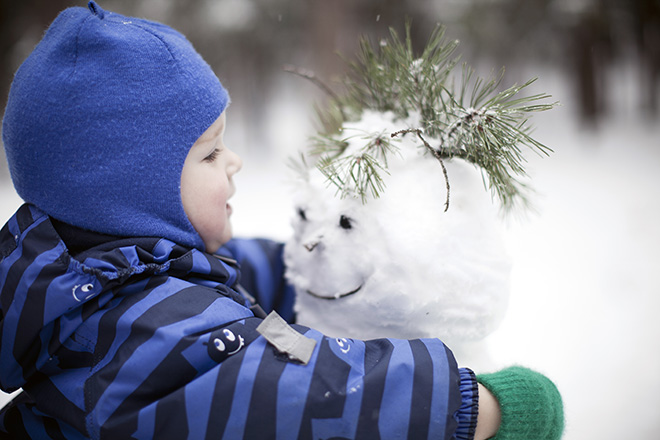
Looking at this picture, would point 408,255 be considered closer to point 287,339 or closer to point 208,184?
point 287,339

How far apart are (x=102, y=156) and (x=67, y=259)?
0.14 metres

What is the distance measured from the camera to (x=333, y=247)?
671 mm

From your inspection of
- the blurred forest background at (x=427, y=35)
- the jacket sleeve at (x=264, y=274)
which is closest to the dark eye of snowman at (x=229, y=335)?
the jacket sleeve at (x=264, y=274)

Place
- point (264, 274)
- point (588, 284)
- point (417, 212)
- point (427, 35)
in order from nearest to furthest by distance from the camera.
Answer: point (417, 212) → point (264, 274) → point (588, 284) → point (427, 35)

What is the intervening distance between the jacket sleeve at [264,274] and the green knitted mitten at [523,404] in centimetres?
47

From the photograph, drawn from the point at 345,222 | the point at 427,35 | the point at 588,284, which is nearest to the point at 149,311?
the point at 345,222

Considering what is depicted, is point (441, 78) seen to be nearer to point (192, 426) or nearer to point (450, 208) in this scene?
point (450, 208)

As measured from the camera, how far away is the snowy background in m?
1.00

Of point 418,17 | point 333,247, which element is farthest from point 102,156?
point 418,17

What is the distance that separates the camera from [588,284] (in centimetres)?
150

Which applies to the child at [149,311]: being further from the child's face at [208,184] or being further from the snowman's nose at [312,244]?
the snowman's nose at [312,244]

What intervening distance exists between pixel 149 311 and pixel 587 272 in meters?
1.55

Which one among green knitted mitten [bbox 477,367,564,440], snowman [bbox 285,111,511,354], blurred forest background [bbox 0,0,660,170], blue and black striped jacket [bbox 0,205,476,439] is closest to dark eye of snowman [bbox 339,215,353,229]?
snowman [bbox 285,111,511,354]

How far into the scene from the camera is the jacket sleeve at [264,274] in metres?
0.93
